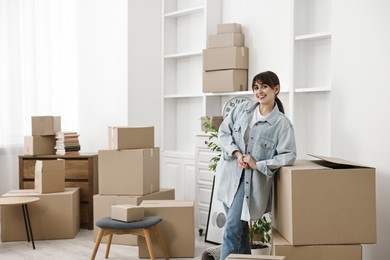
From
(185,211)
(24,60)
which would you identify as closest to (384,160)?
(185,211)

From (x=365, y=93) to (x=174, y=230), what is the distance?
5.85ft

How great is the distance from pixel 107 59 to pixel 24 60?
0.90m

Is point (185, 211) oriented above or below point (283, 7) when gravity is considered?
below

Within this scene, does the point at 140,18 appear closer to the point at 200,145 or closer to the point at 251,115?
the point at 200,145

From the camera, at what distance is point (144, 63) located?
5922 millimetres

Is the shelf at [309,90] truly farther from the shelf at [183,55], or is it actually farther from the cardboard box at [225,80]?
the shelf at [183,55]

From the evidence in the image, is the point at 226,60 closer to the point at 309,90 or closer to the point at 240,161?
the point at 309,90

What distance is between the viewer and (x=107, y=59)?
19.9 feet

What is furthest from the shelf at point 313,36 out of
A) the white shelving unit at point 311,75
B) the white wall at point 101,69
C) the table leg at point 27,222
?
the table leg at point 27,222

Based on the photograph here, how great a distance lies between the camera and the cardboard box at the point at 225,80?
5.01 meters

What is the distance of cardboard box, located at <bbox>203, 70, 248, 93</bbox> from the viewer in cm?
501

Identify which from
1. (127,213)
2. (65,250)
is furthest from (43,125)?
(127,213)

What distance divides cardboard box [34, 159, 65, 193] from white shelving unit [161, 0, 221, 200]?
1182 mm

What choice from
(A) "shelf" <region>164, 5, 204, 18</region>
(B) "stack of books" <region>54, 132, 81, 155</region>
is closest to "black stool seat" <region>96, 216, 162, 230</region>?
(B) "stack of books" <region>54, 132, 81, 155</region>
